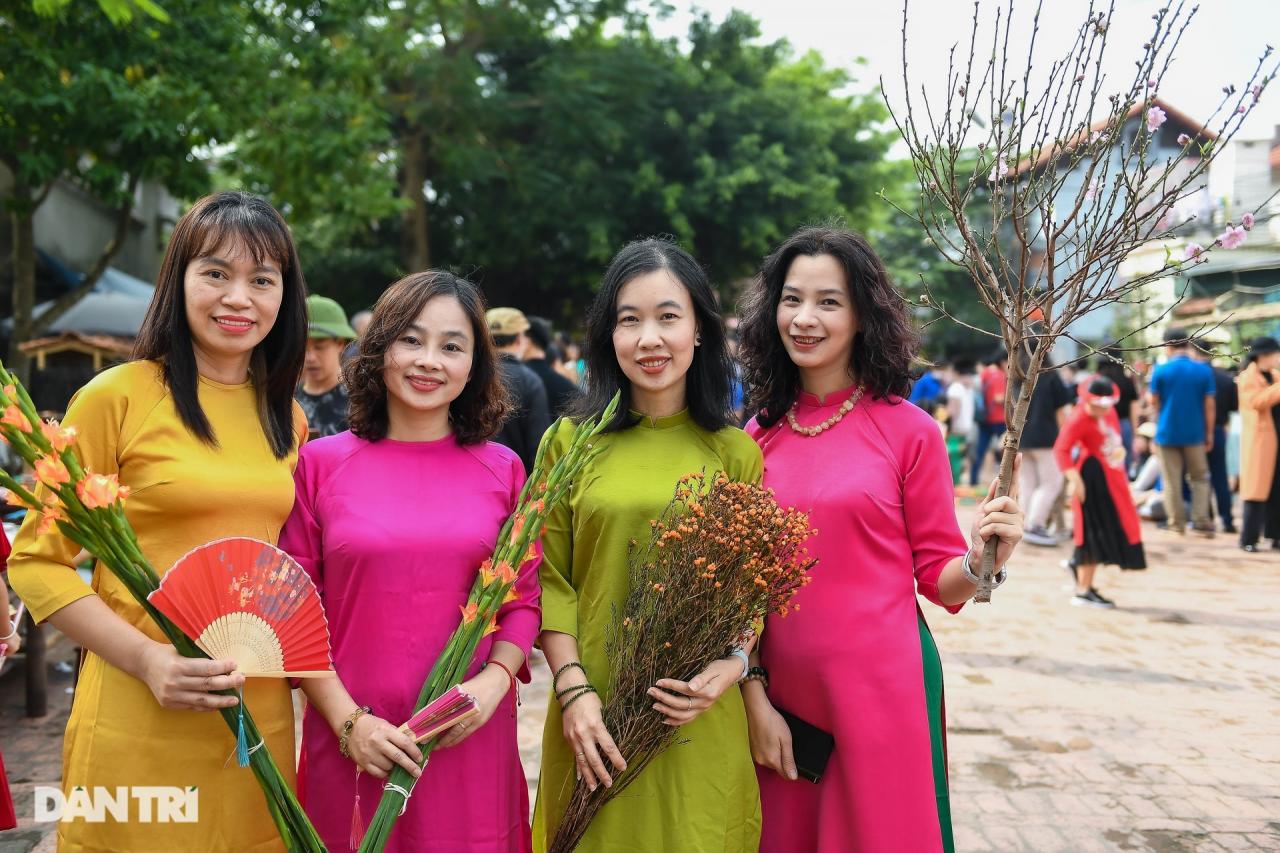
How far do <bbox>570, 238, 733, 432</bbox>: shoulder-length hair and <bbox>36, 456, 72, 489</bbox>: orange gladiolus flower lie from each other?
1068mm

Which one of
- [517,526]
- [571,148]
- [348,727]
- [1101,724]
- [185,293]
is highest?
[571,148]

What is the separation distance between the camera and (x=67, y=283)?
14523 mm

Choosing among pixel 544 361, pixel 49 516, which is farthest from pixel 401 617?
pixel 544 361

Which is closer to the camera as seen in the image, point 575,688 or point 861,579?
point 575,688

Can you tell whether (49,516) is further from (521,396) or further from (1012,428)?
(521,396)

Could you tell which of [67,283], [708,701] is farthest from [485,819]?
[67,283]

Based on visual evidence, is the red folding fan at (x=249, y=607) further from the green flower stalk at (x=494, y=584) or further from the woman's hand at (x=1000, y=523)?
the woman's hand at (x=1000, y=523)

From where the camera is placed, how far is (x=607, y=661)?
2.31 meters

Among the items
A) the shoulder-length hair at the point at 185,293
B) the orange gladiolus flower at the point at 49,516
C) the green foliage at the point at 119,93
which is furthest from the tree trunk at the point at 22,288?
the orange gladiolus flower at the point at 49,516

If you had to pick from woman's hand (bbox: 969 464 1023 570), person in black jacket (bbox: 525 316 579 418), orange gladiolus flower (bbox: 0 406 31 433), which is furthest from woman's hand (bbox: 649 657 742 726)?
person in black jacket (bbox: 525 316 579 418)

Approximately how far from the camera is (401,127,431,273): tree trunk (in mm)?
17422

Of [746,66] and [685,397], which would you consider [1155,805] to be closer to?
[685,397]

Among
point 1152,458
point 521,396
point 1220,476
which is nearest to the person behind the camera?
point 521,396

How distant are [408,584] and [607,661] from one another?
1.52 feet
